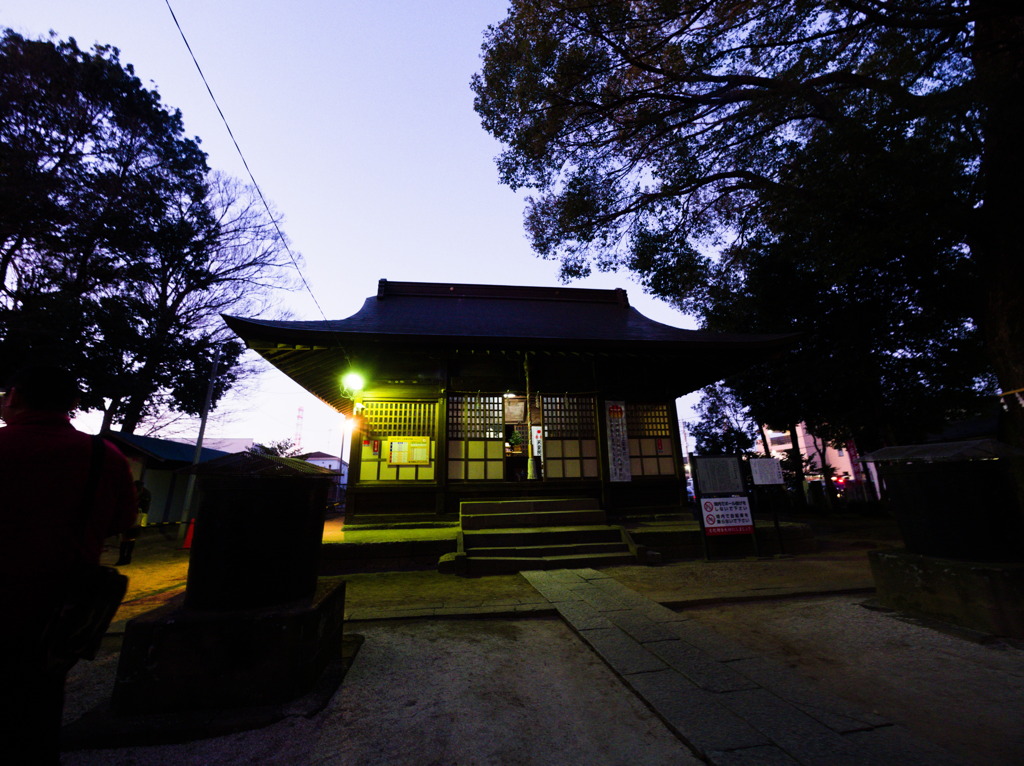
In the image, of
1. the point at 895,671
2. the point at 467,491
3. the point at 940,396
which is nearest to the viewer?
the point at 895,671

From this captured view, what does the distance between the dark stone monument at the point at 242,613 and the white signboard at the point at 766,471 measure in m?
7.04

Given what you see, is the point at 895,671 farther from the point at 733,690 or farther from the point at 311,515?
the point at 311,515

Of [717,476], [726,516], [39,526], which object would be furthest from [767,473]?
[39,526]

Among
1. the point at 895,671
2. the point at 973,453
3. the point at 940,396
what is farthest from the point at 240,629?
the point at 940,396

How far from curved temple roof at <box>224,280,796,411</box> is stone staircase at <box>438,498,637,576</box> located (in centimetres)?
334

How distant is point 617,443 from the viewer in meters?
9.64

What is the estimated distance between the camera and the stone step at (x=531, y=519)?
7.68 m

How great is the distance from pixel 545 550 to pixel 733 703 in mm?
4607

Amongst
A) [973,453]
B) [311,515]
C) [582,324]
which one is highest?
[582,324]

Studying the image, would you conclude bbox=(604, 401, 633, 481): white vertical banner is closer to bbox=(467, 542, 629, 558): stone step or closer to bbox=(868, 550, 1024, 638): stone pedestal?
bbox=(467, 542, 629, 558): stone step

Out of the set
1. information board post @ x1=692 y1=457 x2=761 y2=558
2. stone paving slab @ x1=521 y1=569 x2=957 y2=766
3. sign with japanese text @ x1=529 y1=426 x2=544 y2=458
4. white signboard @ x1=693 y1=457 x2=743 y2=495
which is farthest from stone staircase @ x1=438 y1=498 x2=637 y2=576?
stone paving slab @ x1=521 y1=569 x2=957 y2=766

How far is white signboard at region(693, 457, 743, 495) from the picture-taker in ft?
24.2

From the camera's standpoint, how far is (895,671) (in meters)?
2.98

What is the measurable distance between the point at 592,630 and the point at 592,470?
608cm
